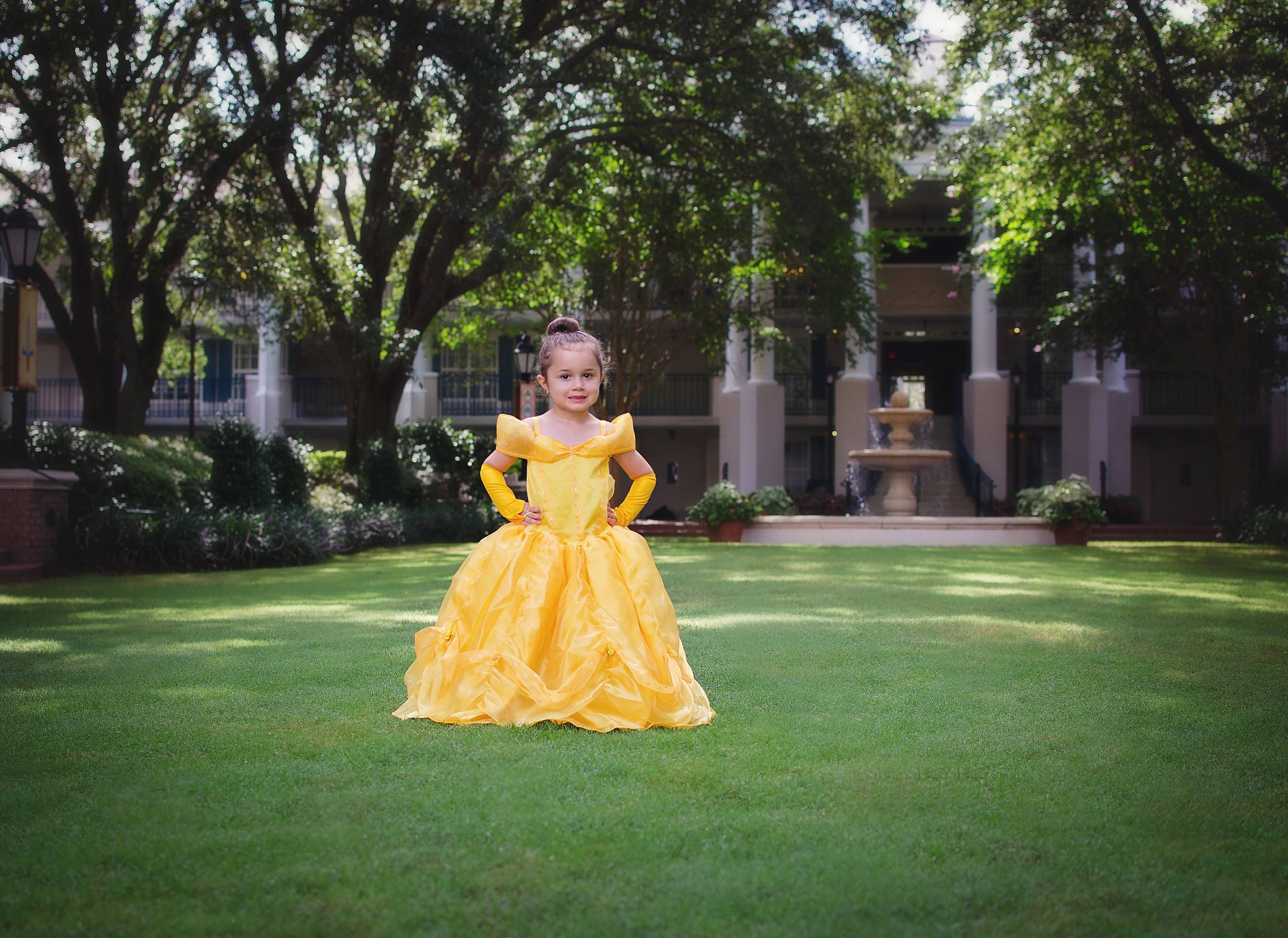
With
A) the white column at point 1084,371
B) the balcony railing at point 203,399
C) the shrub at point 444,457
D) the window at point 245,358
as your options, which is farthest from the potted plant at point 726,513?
the window at point 245,358

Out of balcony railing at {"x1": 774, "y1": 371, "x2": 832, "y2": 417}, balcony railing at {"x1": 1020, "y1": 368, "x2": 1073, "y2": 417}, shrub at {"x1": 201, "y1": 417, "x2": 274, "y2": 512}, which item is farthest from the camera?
balcony railing at {"x1": 774, "y1": 371, "x2": 832, "y2": 417}

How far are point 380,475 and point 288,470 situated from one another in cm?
275

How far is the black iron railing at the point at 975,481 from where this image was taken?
84.3ft

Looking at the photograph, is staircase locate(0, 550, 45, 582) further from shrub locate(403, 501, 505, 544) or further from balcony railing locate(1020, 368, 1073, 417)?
balcony railing locate(1020, 368, 1073, 417)

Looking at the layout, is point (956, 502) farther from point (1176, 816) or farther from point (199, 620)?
point (1176, 816)

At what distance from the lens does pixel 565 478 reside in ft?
16.6

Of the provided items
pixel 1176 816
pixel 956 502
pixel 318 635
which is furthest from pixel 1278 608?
pixel 956 502

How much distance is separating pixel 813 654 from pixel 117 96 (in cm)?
1343

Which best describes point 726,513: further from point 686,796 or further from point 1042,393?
point 686,796

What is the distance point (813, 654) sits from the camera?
665cm

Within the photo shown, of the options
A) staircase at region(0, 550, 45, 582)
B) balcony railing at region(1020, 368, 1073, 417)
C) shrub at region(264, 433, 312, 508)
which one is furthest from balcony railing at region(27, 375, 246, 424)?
balcony railing at region(1020, 368, 1073, 417)

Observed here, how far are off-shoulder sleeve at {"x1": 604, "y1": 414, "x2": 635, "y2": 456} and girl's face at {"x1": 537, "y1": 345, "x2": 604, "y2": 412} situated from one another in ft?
0.53

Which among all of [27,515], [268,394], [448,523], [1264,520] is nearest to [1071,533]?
[1264,520]

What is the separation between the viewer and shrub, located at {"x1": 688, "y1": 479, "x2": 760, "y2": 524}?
2017 centimetres
